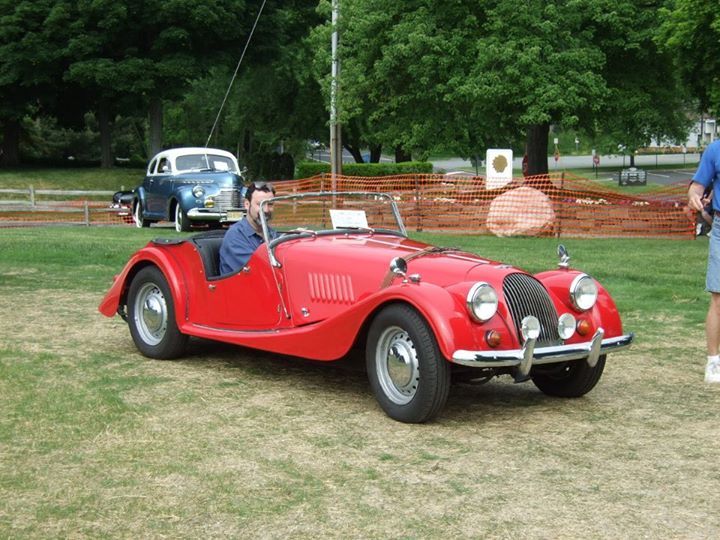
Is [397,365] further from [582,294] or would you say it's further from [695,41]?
[695,41]

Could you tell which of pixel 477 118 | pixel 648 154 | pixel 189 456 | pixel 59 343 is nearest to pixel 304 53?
pixel 477 118

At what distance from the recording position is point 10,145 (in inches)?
1900

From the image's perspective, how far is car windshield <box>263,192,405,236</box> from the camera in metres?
7.23

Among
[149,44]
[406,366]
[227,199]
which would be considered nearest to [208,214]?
[227,199]

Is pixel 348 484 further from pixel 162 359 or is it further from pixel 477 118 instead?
pixel 477 118

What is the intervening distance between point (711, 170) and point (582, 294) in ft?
4.86

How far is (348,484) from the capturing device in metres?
4.68

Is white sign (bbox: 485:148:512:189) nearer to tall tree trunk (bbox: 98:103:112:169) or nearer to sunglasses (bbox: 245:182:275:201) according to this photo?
sunglasses (bbox: 245:182:275:201)

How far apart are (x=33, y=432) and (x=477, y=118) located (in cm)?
2508

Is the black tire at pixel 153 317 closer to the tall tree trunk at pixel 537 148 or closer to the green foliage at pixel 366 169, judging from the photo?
the tall tree trunk at pixel 537 148

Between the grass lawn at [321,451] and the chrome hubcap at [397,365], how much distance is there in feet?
0.62

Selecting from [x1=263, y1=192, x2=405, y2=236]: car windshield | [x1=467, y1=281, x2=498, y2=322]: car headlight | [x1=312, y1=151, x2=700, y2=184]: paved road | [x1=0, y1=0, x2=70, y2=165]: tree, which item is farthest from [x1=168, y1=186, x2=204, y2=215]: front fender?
[x1=312, y1=151, x2=700, y2=184]: paved road

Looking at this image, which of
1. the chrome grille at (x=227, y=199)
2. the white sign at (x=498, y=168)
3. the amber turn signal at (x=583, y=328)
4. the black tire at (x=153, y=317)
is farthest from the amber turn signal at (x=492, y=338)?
the white sign at (x=498, y=168)

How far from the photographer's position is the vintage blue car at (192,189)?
21.8 m
